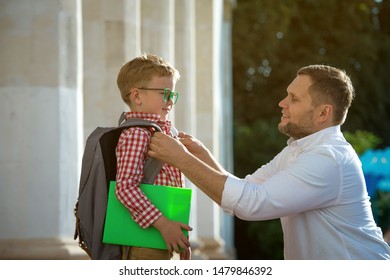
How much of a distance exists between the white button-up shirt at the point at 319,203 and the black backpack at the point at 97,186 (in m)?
0.66

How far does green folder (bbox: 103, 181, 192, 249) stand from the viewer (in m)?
7.44

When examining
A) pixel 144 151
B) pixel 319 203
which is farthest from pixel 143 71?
pixel 319 203

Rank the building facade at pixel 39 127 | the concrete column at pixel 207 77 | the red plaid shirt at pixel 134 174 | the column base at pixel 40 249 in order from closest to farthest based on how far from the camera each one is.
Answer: the red plaid shirt at pixel 134 174 < the column base at pixel 40 249 < the building facade at pixel 39 127 < the concrete column at pixel 207 77

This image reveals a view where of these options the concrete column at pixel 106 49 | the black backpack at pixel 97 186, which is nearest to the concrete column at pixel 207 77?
the concrete column at pixel 106 49

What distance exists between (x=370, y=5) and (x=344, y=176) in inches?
1606

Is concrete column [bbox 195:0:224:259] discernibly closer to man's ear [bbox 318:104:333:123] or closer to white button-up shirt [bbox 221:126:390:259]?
man's ear [bbox 318:104:333:123]

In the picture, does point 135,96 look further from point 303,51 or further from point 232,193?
point 303,51

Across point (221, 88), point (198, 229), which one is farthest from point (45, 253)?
point (221, 88)

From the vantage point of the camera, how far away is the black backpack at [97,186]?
753cm

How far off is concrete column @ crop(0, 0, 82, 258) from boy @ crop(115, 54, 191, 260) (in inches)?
142

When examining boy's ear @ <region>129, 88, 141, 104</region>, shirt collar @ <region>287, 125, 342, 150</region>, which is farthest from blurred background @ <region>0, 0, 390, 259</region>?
shirt collar @ <region>287, 125, 342, 150</region>

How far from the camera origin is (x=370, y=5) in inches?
1882

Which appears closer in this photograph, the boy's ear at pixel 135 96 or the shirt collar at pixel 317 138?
the boy's ear at pixel 135 96

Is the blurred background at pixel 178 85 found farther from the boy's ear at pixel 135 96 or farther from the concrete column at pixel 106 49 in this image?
the boy's ear at pixel 135 96
